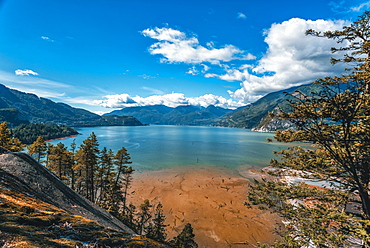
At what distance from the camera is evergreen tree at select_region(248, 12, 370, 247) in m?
6.54

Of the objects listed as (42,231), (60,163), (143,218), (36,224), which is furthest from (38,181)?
(60,163)

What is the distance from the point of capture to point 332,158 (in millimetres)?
8258

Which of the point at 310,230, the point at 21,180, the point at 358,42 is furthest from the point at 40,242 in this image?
the point at 358,42

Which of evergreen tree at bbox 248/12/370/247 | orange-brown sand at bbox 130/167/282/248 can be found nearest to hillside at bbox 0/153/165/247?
evergreen tree at bbox 248/12/370/247

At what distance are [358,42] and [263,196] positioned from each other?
1223cm

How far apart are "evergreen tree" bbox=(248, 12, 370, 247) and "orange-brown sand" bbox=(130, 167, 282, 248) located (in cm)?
1468

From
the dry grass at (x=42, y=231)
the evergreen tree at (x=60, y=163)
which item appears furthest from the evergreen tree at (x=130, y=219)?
the dry grass at (x=42, y=231)

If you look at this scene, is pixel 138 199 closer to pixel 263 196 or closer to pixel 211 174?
pixel 211 174

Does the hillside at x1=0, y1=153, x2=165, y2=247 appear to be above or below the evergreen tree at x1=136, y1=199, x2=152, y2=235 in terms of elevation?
above

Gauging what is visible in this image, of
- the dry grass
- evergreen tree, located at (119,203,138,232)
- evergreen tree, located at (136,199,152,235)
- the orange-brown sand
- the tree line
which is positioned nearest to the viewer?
the dry grass

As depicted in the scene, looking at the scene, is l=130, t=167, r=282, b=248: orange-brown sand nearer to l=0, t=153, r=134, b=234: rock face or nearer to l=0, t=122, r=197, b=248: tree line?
l=0, t=122, r=197, b=248: tree line

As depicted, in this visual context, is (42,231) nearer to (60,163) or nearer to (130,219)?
(130,219)

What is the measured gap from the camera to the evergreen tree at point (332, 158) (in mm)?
6543

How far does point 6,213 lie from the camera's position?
215 inches
